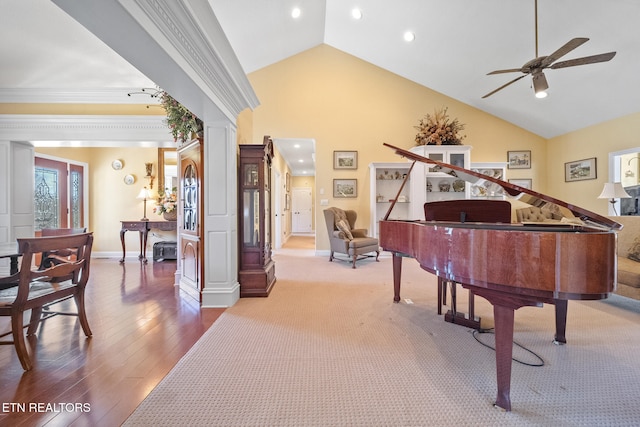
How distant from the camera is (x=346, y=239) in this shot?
475 cm

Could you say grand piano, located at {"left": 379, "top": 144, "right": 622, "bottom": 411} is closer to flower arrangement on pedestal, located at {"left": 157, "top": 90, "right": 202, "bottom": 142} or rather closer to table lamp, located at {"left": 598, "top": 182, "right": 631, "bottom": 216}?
flower arrangement on pedestal, located at {"left": 157, "top": 90, "right": 202, "bottom": 142}

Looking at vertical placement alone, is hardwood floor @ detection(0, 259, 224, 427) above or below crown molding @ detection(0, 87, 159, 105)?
below

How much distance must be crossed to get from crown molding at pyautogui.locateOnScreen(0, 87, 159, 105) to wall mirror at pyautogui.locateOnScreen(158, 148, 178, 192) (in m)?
1.75

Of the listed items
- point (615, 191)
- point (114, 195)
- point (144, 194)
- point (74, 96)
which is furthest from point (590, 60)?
point (114, 195)

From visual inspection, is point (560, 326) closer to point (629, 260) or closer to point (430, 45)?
point (629, 260)

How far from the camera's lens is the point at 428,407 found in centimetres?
133

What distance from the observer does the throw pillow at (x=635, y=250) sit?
2.86 m

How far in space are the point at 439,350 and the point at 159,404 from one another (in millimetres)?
1781

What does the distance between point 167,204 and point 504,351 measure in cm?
530

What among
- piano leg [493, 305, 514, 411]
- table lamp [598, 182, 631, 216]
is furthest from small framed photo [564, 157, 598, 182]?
piano leg [493, 305, 514, 411]

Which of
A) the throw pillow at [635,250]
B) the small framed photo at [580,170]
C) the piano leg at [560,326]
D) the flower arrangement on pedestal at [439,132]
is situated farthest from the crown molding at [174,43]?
the small framed photo at [580,170]

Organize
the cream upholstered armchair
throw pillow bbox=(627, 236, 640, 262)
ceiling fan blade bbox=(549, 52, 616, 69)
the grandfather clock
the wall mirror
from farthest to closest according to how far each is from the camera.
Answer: the wall mirror, the cream upholstered armchair, the grandfather clock, throw pillow bbox=(627, 236, 640, 262), ceiling fan blade bbox=(549, 52, 616, 69)

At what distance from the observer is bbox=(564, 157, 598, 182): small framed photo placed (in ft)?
15.7

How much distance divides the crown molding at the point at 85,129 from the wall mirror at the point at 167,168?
1.70m
